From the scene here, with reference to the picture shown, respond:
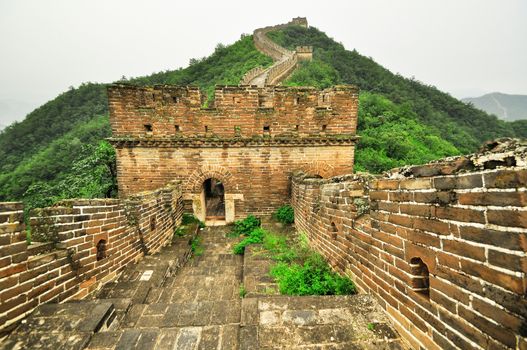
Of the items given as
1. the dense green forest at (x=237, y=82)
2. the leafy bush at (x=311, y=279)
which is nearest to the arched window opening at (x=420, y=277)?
the leafy bush at (x=311, y=279)

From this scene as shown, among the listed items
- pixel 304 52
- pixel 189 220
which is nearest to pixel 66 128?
pixel 189 220

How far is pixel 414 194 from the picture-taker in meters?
2.11

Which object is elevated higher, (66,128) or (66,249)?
(66,128)

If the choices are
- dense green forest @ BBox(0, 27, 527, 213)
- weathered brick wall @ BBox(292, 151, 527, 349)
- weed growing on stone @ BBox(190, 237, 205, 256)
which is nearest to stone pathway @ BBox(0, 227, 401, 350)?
weathered brick wall @ BBox(292, 151, 527, 349)

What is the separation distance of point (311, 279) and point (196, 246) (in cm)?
441

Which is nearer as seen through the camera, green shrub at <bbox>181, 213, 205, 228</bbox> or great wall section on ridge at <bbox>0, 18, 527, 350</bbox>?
great wall section on ridge at <bbox>0, 18, 527, 350</bbox>

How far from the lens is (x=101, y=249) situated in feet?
13.1

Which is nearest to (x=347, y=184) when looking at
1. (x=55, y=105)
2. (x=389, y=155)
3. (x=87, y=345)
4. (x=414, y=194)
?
(x=414, y=194)

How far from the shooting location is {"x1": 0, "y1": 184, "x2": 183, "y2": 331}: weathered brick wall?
2.46 m

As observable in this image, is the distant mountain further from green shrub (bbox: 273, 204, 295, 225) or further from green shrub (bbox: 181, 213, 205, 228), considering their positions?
green shrub (bbox: 181, 213, 205, 228)

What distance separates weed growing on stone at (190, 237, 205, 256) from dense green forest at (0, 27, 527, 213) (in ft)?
21.6

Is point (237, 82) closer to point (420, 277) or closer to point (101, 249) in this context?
point (101, 249)

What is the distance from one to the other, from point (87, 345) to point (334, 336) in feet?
7.53

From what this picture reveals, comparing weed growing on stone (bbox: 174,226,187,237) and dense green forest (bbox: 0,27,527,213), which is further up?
dense green forest (bbox: 0,27,527,213)
